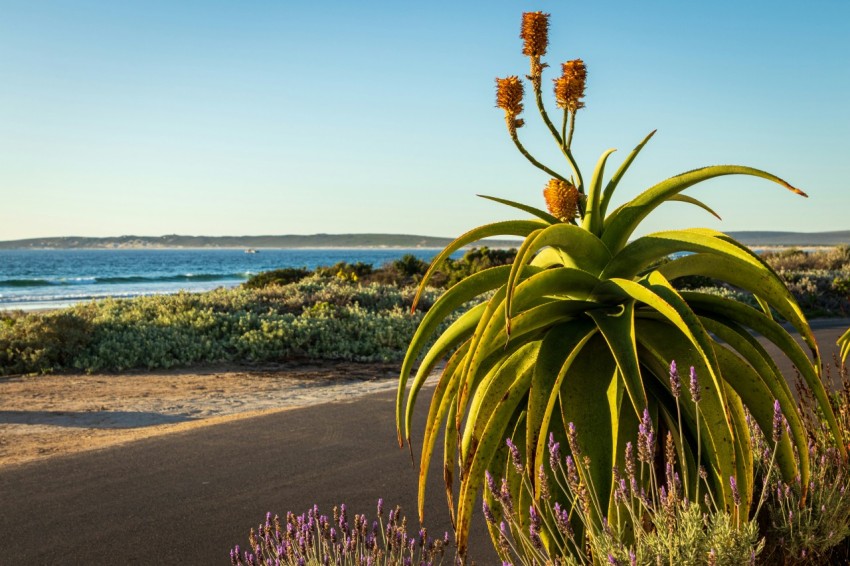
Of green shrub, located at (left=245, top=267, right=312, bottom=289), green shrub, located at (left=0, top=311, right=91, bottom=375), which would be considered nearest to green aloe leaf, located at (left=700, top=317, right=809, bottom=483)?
green shrub, located at (left=0, top=311, right=91, bottom=375)

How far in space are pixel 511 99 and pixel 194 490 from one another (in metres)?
3.59

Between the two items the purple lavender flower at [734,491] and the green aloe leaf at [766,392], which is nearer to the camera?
the purple lavender flower at [734,491]

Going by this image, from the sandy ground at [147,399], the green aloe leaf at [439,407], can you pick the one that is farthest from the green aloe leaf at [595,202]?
the sandy ground at [147,399]

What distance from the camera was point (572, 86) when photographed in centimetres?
261

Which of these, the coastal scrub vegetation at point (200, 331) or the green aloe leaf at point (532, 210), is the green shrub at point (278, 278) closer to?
the coastal scrub vegetation at point (200, 331)

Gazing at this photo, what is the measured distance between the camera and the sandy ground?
7.00 meters

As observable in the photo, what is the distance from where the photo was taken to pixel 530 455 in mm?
2445

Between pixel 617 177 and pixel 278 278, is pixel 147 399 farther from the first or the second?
pixel 278 278

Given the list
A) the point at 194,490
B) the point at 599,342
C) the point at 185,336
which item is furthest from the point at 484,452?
the point at 185,336

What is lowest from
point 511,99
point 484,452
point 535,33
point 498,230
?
point 484,452

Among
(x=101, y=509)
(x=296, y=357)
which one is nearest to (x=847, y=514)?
(x=101, y=509)

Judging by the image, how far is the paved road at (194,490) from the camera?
13.2ft

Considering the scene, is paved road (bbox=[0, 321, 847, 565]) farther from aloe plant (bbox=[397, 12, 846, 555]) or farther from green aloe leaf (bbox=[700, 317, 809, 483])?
green aloe leaf (bbox=[700, 317, 809, 483])

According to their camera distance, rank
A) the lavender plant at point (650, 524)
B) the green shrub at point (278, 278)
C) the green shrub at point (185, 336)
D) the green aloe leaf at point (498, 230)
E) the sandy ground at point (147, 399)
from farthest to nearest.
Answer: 1. the green shrub at point (278, 278)
2. the green shrub at point (185, 336)
3. the sandy ground at point (147, 399)
4. the green aloe leaf at point (498, 230)
5. the lavender plant at point (650, 524)
